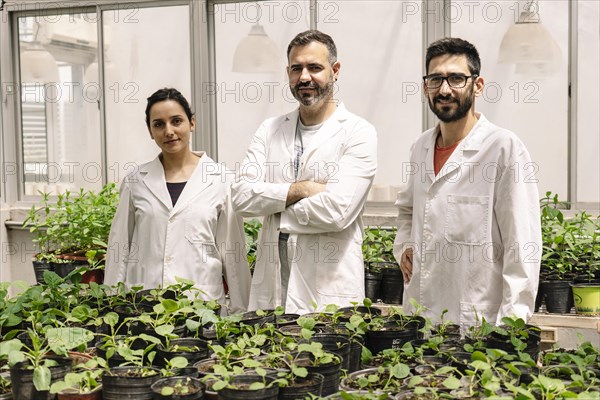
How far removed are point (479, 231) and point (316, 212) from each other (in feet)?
1.93

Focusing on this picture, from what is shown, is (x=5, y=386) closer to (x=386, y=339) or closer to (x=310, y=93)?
(x=386, y=339)

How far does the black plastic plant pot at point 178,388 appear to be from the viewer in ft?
5.12

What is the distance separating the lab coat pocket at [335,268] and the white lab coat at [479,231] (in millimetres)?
255

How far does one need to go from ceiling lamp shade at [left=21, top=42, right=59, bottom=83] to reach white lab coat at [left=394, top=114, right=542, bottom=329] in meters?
3.65

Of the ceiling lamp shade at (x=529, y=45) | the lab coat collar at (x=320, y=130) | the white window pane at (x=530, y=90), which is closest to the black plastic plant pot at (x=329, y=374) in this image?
the lab coat collar at (x=320, y=130)

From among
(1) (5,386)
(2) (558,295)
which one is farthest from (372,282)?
(1) (5,386)

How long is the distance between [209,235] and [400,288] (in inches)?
41.6

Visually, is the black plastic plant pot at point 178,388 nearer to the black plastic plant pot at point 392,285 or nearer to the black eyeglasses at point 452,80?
the black eyeglasses at point 452,80

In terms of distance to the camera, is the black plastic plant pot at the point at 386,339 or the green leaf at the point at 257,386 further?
the black plastic plant pot at the point at 386,339

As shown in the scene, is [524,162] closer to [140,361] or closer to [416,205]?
[416,205]

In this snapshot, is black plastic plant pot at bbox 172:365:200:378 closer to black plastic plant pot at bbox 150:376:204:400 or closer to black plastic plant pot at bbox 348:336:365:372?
black plastic plant pot at bbox 150:376:204:400

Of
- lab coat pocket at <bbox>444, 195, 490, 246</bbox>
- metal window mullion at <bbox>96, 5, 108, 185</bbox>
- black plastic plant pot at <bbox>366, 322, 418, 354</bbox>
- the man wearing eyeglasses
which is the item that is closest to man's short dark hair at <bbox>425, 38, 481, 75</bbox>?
the man wearing eyeglasses

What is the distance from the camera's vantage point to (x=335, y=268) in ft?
9.48

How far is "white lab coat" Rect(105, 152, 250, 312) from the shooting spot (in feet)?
10.2
